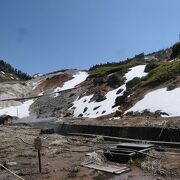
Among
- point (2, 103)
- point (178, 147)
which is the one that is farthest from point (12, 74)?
point (178, 147)

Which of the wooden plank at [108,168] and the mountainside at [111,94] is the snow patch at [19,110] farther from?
the wooden plank at [108,168]

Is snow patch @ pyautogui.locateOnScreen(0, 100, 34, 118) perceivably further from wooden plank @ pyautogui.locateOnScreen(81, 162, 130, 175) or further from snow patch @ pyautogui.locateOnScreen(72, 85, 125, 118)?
wooden plank @ pyautogui.locateOnScreen(81, 162, 130, 175)

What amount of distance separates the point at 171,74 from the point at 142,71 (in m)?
12.7

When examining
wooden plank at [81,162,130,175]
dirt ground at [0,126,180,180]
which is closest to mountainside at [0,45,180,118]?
dirt ground at [0,126,180,180]

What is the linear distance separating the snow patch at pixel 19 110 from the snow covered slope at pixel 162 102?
30782 mm

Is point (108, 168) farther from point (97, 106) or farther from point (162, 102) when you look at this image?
point (97, 106)

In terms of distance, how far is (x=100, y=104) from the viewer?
1668 inches

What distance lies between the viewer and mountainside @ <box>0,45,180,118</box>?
3124 cm

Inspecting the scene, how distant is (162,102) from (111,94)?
14.8m

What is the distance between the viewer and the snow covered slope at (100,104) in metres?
39.6

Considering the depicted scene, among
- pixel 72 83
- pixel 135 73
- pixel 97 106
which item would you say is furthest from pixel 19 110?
pixel 97 106

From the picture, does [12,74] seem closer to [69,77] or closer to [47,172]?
[69,77]

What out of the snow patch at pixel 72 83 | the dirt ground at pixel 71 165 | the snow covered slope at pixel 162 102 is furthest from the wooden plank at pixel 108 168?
the snow patch at pixel 72 83

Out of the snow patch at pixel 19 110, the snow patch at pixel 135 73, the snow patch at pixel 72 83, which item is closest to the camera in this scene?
the snow patch at pixel 135 73
